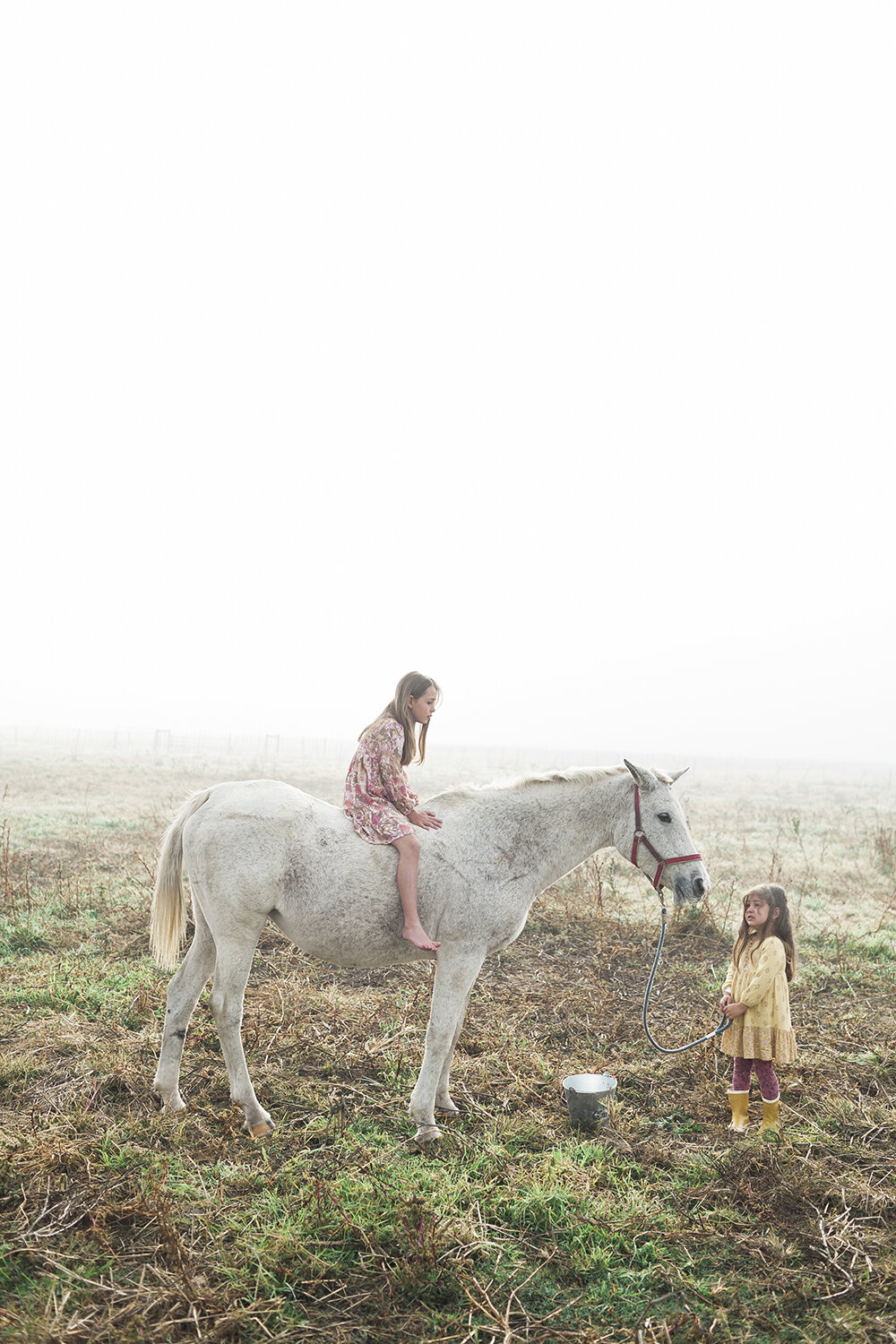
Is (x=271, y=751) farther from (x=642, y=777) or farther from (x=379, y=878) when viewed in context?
(x=642, y=777)

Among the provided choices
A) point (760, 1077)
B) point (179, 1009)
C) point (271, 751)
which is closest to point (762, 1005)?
point (760, 1077)

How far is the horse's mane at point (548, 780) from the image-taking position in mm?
4988

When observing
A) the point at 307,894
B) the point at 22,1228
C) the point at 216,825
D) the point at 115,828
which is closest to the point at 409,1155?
the point at 307,894

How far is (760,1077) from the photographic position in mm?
4680

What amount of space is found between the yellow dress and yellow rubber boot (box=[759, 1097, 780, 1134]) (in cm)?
27

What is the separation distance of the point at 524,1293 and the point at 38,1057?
3.73 m

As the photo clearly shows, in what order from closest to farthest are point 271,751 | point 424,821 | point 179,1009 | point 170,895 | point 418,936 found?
point 418,936
point 179,1009
point 424,821
point 170,895
point 271,751

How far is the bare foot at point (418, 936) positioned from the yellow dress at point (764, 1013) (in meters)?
2.13

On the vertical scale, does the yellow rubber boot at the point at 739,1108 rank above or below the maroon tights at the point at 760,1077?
below

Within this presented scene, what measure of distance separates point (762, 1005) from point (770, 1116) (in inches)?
25.9

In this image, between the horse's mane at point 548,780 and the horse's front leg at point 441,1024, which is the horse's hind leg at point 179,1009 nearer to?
the horse's front leg at point 441,1024

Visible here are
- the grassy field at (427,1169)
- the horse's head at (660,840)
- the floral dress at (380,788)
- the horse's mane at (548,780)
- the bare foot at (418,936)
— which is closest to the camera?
the grassy field at (427,1169)

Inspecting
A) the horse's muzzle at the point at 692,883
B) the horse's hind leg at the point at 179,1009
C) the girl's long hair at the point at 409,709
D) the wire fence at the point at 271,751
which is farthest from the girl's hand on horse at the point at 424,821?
the wire fence at the point at 271,751

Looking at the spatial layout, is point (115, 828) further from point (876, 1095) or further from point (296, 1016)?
point (876, 1095)
